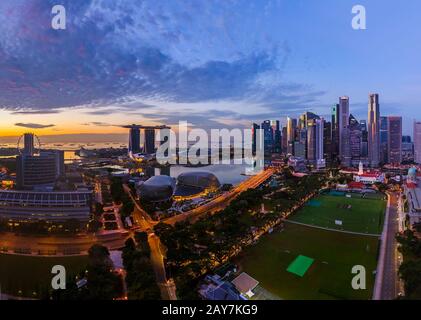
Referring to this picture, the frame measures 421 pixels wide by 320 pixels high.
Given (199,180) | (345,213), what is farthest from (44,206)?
(345,213)

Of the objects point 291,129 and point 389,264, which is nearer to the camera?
point 389,264

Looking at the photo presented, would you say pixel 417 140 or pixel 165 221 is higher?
pixel 417 140

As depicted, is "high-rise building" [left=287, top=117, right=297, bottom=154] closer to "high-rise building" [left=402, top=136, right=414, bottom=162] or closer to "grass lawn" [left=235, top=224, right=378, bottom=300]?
"high-rise building" [left=402, top=136, right=414, bottom=162]

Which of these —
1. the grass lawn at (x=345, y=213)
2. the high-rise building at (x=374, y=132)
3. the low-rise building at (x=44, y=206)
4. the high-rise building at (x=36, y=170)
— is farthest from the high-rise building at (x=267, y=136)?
the low-rise building at (x=44, y=206)

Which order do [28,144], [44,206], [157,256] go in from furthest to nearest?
[28,144], [44,206], [157,256]

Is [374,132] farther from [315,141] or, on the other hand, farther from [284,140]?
→ [284,140]
